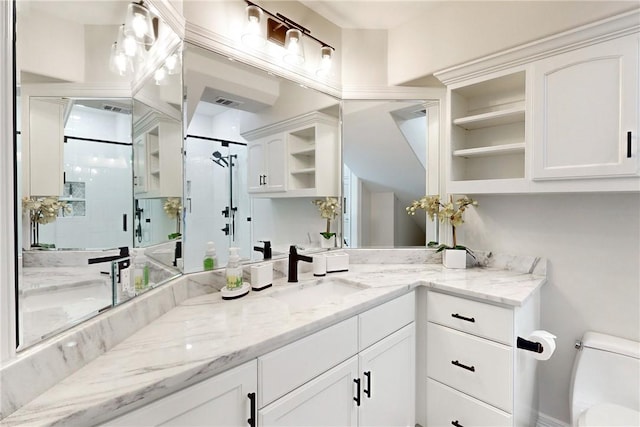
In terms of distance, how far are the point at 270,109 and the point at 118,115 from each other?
0.91 metres

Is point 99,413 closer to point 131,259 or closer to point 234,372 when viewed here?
point 234,372

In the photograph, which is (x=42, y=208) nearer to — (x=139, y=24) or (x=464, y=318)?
(x=139, y=24)

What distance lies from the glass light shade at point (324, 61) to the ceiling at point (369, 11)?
0.24 metres

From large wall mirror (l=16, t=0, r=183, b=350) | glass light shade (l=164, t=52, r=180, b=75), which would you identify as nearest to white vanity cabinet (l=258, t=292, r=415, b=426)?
large wall mirror (l=16, t=0, r=183, b=350)

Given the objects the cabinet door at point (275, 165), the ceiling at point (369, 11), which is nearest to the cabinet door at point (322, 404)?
the cabinet door at point (275, 165)

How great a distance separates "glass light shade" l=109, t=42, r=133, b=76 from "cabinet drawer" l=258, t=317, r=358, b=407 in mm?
1057

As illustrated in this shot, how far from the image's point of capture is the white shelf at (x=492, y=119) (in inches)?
67.1

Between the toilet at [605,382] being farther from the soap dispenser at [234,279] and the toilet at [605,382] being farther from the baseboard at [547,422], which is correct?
the soap dispenser at [234,279]

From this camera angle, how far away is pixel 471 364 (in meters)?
1.49

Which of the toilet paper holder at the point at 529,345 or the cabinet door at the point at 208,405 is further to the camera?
the toilet paper holder at the point at 529,345

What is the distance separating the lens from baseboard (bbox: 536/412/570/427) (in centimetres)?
173

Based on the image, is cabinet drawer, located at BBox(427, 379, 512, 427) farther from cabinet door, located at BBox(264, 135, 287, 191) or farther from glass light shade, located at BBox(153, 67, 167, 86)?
glass light shade, located at BBox(153, 67, 167, 86)

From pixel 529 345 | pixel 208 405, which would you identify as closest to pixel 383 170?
pixel 529 345

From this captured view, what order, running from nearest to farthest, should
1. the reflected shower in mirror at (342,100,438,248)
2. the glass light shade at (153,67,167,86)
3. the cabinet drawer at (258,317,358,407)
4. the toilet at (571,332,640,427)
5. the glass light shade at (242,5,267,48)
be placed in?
the cabinet drawer at (258,317,358,407)
the glass light shade at (153,67,167,86)
the toilet at (571,332,640,427)
the glass light shade at (242,5,267,48)
the reflected shower in mirror at (342,100,438,248)
